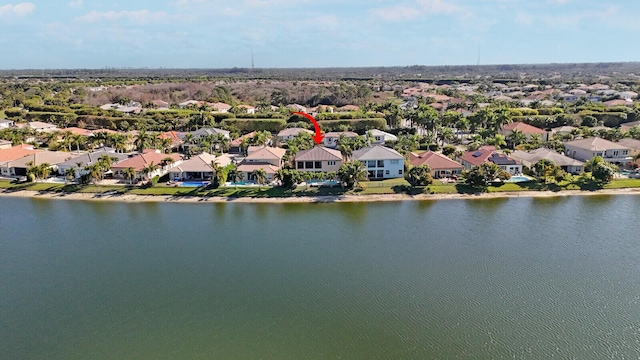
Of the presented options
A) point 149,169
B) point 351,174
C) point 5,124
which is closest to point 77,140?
point 149,169

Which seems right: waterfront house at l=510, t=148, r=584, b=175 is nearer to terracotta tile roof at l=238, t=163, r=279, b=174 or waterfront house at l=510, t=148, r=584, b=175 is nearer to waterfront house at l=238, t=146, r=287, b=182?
waterfront house at l=238, t=146, r=287, b=182

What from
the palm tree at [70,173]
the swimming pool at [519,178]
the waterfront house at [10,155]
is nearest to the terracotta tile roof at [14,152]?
the waterfront house at [10,155]

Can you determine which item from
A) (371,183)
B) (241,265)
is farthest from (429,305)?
(371,183)

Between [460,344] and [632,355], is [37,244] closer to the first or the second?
[460,344]

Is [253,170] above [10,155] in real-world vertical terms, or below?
below

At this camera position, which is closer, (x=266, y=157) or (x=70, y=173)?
(x=70, y=173)

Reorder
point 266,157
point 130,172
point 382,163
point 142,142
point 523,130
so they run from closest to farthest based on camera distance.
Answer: point 130,172, point 382,163, point 266,157, point 142,142, point 523,130

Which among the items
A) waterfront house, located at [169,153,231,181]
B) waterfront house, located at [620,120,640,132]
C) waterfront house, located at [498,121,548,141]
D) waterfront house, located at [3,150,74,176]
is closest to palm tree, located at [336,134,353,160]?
waterfront house, located at [169,153,231,181]

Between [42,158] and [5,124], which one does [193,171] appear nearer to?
[42,158]
